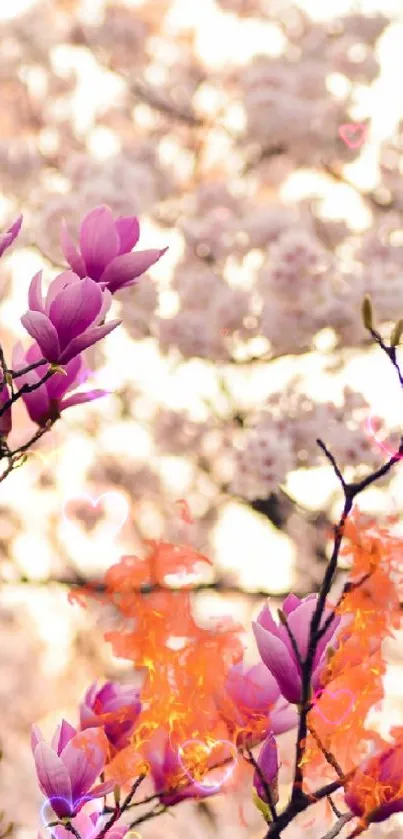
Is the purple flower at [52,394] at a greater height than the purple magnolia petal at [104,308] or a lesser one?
lesser

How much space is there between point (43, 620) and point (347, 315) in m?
1.46

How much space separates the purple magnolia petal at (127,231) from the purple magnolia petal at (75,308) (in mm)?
78

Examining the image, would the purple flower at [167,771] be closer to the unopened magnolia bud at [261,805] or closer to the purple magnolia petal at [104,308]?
the unopened magnolia bud at [261,805]

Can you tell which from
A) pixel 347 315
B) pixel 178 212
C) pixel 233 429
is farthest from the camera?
pixel 178 212

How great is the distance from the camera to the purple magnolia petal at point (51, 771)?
0.60 meters

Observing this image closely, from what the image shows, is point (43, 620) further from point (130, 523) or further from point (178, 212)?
point (178, 212)

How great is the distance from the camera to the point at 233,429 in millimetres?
2623

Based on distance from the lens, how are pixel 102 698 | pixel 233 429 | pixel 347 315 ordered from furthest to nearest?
pixel 233 429, pixel 347 315, pixel 102 698

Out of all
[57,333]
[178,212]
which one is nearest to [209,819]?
[178,212]

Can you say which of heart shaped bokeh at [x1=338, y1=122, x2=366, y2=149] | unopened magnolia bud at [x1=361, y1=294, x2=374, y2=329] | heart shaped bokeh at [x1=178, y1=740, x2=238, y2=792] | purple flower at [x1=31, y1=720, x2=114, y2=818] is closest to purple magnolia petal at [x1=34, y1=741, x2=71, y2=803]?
purple flower at [x1=31, y1=720, x2=114, y2=818]

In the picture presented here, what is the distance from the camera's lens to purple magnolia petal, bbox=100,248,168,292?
2.18ft

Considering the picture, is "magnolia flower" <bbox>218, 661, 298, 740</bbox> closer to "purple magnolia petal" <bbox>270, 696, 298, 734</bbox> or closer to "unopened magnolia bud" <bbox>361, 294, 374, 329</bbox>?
A: "purple magnolia petal" <bbox>270, 696, 298, 734</bbox>
